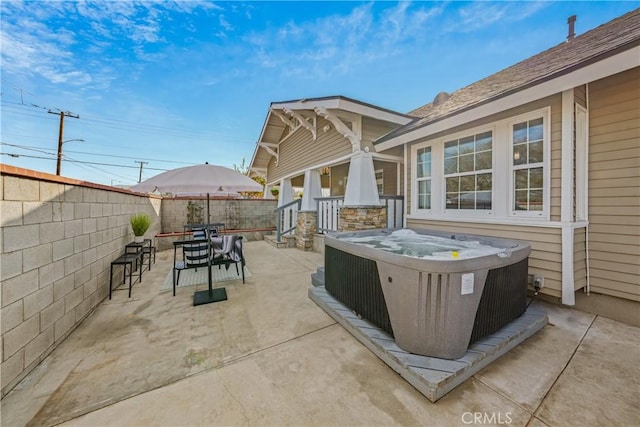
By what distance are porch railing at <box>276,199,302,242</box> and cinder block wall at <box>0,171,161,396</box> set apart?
5221mm

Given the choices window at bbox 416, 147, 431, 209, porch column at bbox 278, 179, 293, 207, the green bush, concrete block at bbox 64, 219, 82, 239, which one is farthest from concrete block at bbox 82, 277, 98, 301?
porch column at bbox 278, 179, 293, 207

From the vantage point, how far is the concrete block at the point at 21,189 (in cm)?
197

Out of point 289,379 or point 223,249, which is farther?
point 223,249

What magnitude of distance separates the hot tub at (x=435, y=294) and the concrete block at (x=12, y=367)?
3.14 meters

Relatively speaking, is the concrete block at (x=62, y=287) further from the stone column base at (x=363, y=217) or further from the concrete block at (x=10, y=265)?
the stone column base at (x=363, y=217)

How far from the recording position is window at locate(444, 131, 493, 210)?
425 centimetres

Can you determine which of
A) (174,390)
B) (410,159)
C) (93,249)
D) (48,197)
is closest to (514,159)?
(410,159)

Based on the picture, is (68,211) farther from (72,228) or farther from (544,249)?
(544,249)

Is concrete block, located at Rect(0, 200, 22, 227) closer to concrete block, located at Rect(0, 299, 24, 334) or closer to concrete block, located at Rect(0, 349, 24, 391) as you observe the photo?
concrete block, located at Rect(0, 299, 24, 334)

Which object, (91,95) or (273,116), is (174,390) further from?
(91,95)

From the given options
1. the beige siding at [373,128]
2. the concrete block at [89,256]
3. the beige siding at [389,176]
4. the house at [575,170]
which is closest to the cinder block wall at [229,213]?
the beige siding at [389,176]

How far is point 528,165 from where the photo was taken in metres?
3.67

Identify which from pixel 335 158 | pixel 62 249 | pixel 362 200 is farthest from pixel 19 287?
pixel 335 158

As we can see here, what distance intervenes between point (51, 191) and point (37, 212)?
1.16 ft
